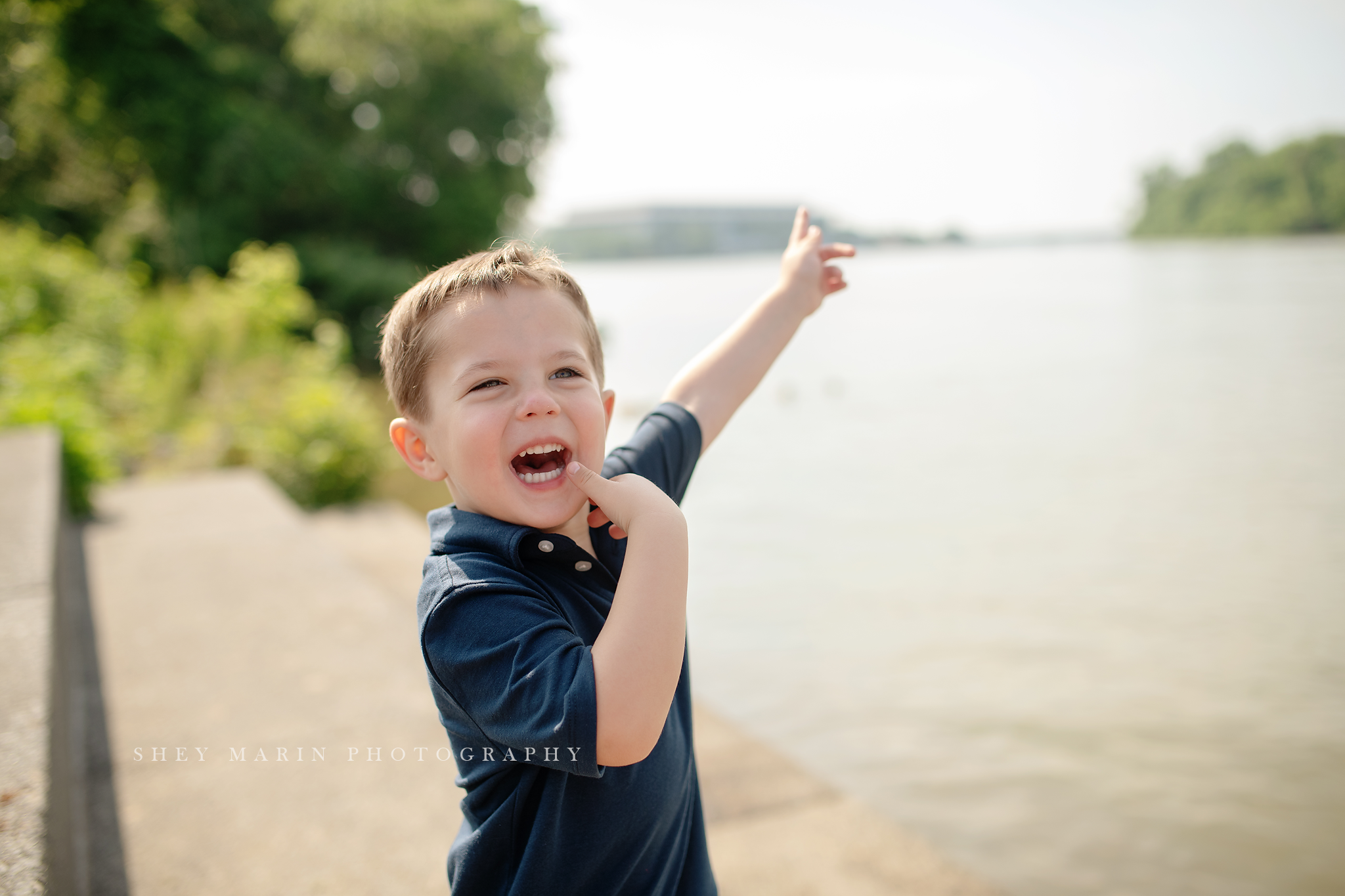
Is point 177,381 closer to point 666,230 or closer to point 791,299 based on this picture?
point 666,230

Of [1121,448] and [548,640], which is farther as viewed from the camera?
[1121,448]

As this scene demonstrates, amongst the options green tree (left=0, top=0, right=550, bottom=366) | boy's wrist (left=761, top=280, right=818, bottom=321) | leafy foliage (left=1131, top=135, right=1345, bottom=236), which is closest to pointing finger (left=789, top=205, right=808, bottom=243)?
boy's wrist (left=761, top=280, right=818, bottom=321)

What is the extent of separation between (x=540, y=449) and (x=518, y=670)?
31 centimetres

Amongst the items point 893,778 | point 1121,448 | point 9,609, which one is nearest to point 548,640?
point 9,609

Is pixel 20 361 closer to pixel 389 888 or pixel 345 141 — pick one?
pixel 389 888

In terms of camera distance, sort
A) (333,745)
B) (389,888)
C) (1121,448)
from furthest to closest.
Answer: (1121,448)
(333,745)
(389,888)

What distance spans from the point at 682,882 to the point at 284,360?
957 cm

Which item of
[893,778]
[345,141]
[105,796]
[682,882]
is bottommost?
[893,778]

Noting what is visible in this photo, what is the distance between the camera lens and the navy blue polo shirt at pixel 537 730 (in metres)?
1.00

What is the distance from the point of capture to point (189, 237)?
60.5 ft

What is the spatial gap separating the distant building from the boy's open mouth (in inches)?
87.8

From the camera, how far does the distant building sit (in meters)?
3.47

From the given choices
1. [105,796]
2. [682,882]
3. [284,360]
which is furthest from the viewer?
[284,360]

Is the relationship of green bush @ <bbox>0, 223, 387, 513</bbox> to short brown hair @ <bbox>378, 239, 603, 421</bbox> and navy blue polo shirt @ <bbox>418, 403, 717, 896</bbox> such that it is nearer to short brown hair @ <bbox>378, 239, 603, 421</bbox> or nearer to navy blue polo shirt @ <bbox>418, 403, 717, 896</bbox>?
short brown hair @ <bbox>378, 239, 603, 421</bbox>
